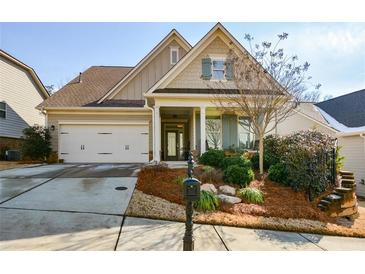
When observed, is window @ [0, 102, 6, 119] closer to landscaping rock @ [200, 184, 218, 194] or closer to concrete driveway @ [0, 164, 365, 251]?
concrete driveway @ [0, 164, 365, 251]

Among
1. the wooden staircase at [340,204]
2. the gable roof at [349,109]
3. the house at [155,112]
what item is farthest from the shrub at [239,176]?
the gable roof at [349,109]

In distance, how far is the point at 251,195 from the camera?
23.7 ft

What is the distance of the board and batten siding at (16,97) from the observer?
16891 mm

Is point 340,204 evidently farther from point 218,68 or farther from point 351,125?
point 351,125

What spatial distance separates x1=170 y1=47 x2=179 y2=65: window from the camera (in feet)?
53.2

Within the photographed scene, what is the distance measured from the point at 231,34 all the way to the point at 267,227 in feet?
31.6

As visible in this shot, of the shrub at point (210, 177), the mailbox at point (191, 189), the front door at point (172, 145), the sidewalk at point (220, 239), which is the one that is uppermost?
the front door at point (172, 145)

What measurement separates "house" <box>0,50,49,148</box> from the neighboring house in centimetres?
1732

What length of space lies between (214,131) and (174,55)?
5344mm

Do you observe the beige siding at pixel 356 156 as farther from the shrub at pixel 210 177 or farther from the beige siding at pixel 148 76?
the beige siding at pixel 148 76

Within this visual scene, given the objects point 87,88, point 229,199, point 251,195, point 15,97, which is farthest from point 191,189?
point 15,97

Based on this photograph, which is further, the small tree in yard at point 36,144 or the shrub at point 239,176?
the small tree in yard at point 36,144

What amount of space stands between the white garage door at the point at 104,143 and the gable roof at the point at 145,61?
186cm
